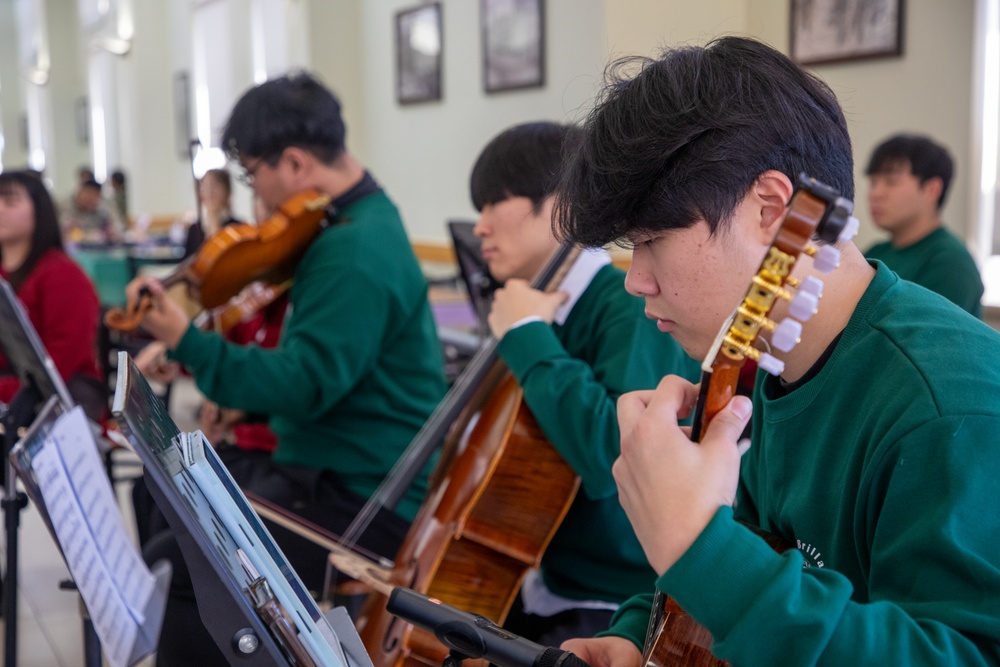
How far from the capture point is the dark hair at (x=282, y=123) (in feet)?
6.79

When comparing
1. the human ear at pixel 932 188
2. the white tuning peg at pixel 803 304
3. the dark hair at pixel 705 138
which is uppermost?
the dark hair at pixel 705 138

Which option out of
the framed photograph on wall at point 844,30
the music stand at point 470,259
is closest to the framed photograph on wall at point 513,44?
the framed photograph on wall at point 844,30

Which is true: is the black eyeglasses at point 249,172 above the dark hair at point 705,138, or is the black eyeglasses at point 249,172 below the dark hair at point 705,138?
below

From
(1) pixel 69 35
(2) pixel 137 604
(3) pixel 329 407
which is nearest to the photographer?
(2) pixel 137 604

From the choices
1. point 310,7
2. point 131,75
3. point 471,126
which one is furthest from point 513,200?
point 131,75

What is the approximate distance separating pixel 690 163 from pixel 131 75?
32.9 feet

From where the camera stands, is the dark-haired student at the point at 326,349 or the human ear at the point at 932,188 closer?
the dark-haired student at the point at 326,349

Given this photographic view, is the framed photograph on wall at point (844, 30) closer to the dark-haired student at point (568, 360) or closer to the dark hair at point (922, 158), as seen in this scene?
the dark hair at point (922, 158)

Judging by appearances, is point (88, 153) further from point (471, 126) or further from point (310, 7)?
point (471, 126)

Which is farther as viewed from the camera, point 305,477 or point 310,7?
point 310,7

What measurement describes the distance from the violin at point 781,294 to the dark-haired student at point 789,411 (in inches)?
0.9

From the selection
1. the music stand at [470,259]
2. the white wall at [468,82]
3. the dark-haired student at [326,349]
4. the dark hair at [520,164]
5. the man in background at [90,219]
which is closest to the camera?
the dark hair at [520,164]

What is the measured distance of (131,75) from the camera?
387 inches

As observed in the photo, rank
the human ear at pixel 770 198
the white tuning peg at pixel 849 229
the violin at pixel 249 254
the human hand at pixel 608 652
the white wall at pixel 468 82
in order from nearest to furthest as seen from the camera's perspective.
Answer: the white tuning peg at pixel 849 229 → the human ear at pixel 770 198 → the human hand at pixel 608 652 → the violin at pixel 249 254 → the white wall at pixel 468 82
